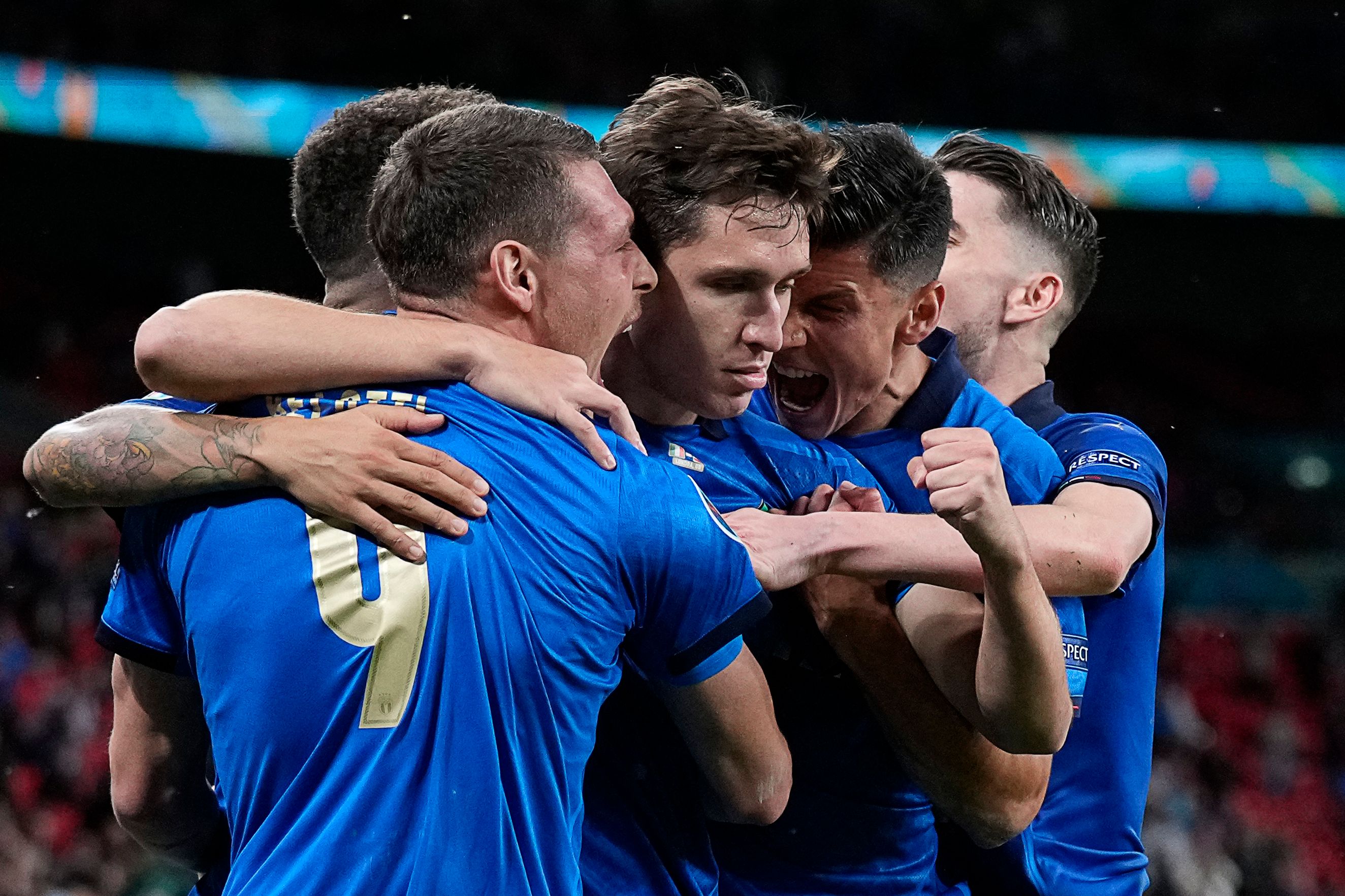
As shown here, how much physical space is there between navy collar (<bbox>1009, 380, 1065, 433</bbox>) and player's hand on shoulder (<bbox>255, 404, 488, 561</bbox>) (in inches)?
74.2

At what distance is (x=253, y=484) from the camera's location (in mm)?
2141

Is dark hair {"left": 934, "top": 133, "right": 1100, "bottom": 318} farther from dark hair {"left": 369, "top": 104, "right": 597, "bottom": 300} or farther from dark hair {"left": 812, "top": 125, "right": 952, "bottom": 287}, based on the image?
dark hair {"left": 369, "top": 104, "right": 597, "bottom": 300}

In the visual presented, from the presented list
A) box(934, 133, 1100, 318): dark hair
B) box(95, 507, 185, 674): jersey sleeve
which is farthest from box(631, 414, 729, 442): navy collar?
box(934, 133, 1100, 318): dark hair

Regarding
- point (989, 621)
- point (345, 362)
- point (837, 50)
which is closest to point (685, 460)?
point (989, 621)

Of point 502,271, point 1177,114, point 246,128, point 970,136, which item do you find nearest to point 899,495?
point 502,271

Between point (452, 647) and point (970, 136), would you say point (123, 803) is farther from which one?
point (970, 136)

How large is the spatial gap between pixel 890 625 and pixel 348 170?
5.35ft

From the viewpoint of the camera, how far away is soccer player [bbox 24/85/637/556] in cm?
206

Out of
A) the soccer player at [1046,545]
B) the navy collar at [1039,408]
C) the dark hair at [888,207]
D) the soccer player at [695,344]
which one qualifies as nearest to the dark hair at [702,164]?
the soccer player at [695,344]

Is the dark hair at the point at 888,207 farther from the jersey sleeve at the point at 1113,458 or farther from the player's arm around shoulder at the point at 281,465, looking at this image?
the player's arm around shoulder at the point at 281,465

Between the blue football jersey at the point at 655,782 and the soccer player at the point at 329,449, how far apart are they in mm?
409

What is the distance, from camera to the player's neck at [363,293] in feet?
10.1

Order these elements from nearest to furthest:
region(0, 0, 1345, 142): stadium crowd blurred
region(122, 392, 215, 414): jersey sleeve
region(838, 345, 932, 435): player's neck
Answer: region(122, 392, 215, 414): jersey sleeve
region(838, 345, 932, 435): player's neck
region(0, 0, 1345, 142): stadium crowd blurred

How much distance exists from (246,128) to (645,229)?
12228mm
